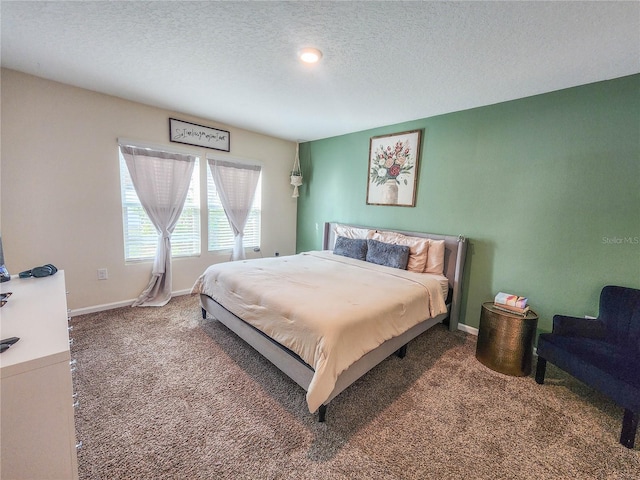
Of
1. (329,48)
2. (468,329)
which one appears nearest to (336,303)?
(329,48)

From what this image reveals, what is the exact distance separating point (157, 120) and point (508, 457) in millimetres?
4515

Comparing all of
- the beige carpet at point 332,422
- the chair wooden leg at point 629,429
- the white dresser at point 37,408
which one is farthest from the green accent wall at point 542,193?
the white dresser at point 37,408

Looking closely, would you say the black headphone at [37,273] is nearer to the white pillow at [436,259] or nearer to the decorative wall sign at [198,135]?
the decorative wall sign at [198,135]

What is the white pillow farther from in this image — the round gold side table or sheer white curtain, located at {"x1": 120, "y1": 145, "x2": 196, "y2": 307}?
sheer white curtain, located at {"x1": 120, "y1": 145, "x2": 196, "y2": 307}

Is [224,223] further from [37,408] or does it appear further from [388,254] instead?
[37,408]

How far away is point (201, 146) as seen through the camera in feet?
12.1

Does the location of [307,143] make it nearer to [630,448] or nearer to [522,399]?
[522,399]

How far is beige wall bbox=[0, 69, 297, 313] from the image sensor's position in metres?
2.52

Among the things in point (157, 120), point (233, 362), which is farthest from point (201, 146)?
point (233, 362)

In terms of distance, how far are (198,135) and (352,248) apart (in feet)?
8.68

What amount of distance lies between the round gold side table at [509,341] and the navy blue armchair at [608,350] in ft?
0.33

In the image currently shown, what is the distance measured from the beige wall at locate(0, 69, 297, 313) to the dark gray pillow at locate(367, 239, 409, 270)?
2.92 m

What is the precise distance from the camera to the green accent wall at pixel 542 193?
2.14m

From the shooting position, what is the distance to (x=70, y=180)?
9.20ft
